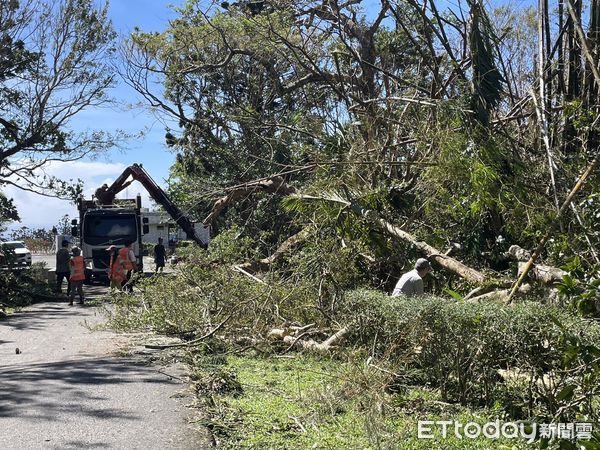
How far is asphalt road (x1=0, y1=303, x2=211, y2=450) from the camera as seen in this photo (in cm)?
617

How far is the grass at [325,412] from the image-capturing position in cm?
584

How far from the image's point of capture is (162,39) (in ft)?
84.8

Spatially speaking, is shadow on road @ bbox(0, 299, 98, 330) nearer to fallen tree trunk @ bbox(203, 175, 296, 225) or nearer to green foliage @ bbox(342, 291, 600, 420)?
fallen tree trunk @ bbox(203, 175, 296, 225)

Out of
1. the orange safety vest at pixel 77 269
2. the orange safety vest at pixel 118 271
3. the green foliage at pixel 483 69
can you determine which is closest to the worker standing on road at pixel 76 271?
the orange safety vest at pixel 77 269

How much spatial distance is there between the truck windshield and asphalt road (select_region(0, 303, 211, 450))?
14.1 metres

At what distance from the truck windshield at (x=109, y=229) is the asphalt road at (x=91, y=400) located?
14070 mm

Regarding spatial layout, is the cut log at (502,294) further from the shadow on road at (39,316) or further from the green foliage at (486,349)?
the shadow on road at (39,316)

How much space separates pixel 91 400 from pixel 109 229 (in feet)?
63.4

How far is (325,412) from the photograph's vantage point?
6.71 meters

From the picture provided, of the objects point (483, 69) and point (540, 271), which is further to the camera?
point (483, 69)

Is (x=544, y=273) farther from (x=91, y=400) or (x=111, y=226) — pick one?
(x=111, y=226)

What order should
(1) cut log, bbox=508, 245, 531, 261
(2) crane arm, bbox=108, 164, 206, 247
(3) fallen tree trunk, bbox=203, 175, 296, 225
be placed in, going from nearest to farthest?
(1) cut log, bbox=508, 245, 531, 261, (3) fallen tree trunk, bbox=203, 175, 296, 225, (2) crane arm, bbox=108, 164, 206, 247

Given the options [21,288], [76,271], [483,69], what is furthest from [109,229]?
[483,69]

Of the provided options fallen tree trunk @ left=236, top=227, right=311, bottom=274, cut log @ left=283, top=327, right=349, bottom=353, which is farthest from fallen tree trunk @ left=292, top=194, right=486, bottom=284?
cut log @ left=283, top=327, right=349, bottom=353
